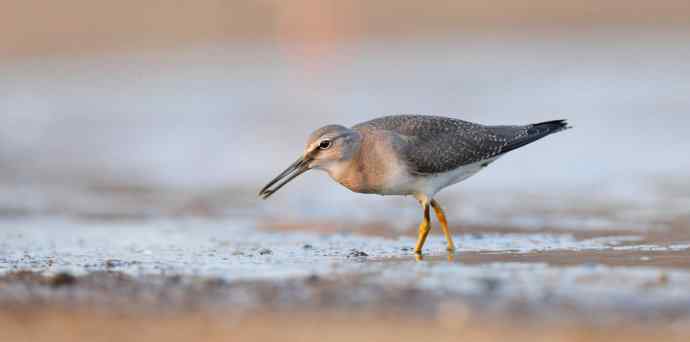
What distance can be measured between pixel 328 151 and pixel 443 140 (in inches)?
44.5

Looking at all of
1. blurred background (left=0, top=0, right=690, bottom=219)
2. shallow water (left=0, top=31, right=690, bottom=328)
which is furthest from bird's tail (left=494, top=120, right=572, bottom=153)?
blurred background (left=0, top=0, right=690, bottom=219)

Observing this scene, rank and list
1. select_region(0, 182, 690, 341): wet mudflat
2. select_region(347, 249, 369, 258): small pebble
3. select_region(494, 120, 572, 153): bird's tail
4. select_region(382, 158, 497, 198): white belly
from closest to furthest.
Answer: select_region(0, 182, 690, 341): wet mudflat < select_region(347, 249, 369, 258): small pebble < select_region(382, 158, 497, 198): white belly < select_region(494, 120, 572, 153): bird's tail

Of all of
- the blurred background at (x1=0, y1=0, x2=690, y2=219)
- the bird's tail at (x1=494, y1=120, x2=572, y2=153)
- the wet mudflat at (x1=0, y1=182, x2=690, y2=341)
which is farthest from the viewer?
the blurred background at (x1=0, y1=0, x2=690, y2=219)

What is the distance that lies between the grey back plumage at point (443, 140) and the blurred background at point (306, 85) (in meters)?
2.83

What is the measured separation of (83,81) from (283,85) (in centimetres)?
460

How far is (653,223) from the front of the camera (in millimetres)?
10875

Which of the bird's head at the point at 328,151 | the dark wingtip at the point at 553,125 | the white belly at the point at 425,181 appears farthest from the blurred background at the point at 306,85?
the bird's head at the point at 328,151

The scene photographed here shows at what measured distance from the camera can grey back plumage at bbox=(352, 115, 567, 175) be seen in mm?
9758

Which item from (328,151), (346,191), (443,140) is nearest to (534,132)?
(443,140)

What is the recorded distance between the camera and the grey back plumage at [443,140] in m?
9.76

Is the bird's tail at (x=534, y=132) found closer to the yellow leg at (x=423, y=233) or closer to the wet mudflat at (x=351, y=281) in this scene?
the wet mudflat at (x=351, y=281)

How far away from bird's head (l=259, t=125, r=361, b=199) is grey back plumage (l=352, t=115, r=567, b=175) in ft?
1.07

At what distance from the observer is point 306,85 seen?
2253cm

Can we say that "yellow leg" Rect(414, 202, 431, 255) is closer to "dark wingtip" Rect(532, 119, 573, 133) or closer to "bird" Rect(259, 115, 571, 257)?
"bird" Rect(259, 115, 571, 257)
